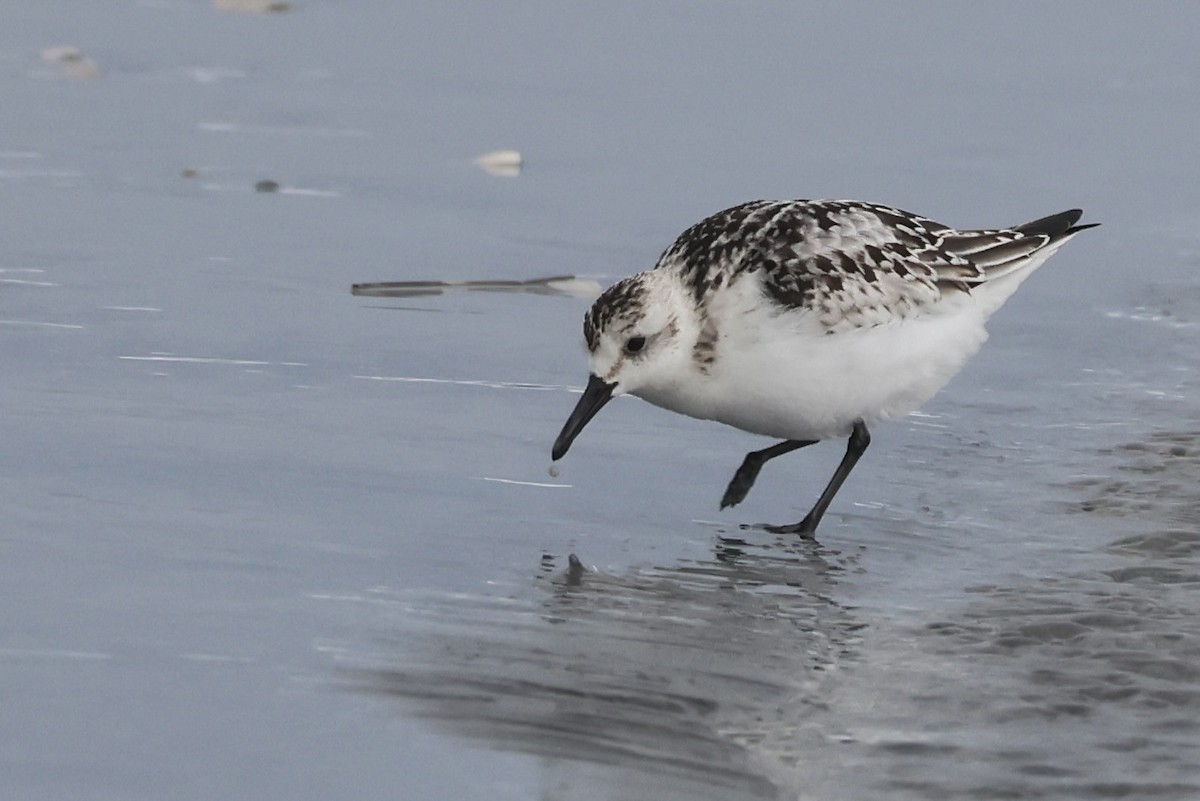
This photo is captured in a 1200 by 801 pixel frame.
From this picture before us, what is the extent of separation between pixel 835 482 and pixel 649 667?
194 cm

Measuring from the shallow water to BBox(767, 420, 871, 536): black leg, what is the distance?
0.26ft

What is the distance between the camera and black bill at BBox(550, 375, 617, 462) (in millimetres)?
6738

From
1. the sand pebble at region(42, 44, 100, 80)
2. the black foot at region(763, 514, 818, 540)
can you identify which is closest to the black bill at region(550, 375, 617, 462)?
the black foot at region(763, 514, 818, 540)

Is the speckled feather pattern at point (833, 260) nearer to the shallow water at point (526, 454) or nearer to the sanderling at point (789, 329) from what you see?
the sanderling at point (789, 329)

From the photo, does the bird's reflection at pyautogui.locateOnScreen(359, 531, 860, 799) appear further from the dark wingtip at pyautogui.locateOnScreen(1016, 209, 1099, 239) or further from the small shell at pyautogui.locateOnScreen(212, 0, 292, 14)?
the small shell at pyautogui.locateOnScreen(212, 0, 292, 14)

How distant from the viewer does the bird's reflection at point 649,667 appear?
4688 mm

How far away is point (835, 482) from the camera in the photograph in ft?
23.3

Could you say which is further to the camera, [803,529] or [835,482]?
[835,482]

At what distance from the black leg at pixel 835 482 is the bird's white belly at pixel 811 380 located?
5 centimetres

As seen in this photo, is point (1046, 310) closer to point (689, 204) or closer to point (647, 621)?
point (689, 204)

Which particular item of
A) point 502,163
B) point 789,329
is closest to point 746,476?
point 789,329

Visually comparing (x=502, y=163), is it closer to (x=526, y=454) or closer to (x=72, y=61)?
(x=72, y=61)

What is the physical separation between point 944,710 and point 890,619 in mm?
839

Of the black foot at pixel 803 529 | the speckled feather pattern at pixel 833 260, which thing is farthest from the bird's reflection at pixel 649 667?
the speckled feather pattern at pixel 833 260
